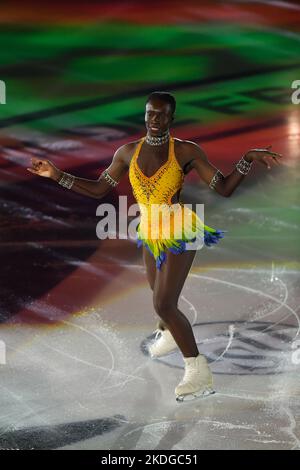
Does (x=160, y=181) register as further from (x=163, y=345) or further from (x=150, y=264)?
(x=163, y=345)

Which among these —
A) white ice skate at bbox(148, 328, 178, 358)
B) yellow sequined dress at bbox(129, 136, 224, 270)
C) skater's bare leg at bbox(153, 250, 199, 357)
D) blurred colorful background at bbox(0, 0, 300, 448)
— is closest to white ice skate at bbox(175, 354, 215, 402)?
skater's bare leg at bbox(153, 250, 199, 357)

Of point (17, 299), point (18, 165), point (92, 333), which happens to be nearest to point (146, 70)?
point (18, 165)

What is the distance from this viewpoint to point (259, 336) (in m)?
5.05

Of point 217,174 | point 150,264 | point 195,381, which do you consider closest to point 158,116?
point 217,174

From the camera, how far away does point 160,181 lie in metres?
4.15

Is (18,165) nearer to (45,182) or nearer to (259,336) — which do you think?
(45,182)

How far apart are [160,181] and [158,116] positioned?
338mm

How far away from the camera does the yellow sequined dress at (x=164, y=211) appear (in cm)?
416

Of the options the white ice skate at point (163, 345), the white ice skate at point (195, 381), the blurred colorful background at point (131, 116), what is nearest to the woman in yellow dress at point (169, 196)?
the white ice skate at point (195, 381)

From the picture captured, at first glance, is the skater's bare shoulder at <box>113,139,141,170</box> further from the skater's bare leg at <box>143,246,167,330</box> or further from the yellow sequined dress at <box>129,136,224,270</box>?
the skater's bare leg at <box>143,246,167,330</box>

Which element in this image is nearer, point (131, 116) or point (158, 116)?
point (158, 116)

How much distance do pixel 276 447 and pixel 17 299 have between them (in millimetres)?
2803

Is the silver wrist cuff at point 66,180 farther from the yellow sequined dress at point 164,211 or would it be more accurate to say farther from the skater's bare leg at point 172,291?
the skater's bare leg at point 172,291
